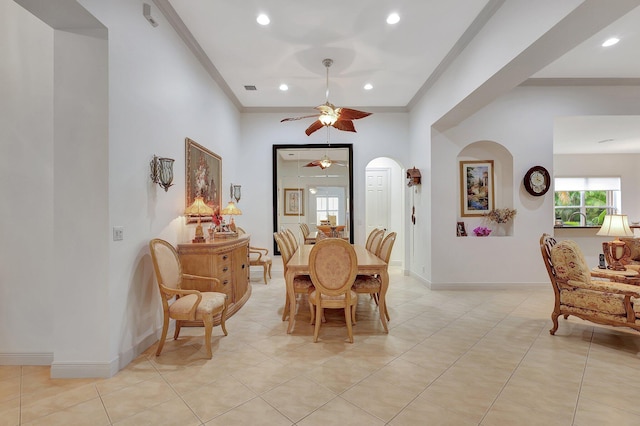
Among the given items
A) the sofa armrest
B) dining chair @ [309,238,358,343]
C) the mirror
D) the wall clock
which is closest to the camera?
the sofa armrest

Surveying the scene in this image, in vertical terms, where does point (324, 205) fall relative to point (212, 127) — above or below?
below

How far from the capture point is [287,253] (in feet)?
12.5

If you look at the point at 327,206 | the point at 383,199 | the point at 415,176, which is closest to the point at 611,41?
the point at 415,176

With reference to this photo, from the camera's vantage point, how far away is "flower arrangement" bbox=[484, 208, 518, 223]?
4859mm

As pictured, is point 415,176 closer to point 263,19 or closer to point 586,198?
point 263,19

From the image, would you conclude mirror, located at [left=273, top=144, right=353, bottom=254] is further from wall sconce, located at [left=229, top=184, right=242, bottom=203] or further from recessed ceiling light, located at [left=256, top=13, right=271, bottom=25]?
recessed ceiling light, located at [left=256, top=13, right=271, bottom=25]

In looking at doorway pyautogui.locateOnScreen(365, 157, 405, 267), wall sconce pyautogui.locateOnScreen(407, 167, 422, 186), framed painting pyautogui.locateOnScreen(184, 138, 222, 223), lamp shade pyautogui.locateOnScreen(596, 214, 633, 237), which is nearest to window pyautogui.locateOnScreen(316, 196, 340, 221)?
doorway pyautogui.locateOnScreen(365, 157, 405, 267)

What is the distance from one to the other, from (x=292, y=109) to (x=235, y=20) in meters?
2.76

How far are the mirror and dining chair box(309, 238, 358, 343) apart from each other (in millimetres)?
3161

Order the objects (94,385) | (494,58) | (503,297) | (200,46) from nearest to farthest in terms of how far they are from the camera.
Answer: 1. (94,385)
2. (494,58)
3. (200,46)
4. (503,297)

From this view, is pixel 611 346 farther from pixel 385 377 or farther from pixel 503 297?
pixel 385 377

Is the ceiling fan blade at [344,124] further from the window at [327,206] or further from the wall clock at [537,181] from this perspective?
the wall clock at [537,181]

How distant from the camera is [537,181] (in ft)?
15.7

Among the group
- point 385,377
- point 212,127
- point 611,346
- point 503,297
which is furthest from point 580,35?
point 212,127
